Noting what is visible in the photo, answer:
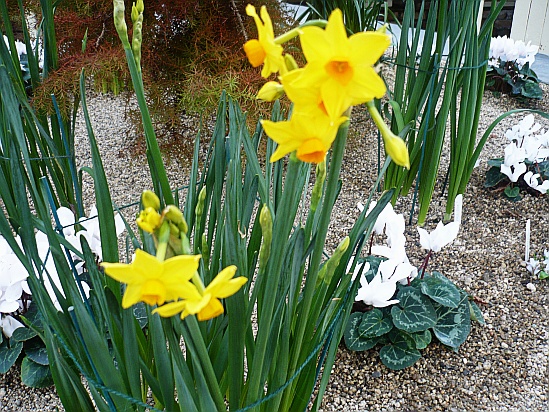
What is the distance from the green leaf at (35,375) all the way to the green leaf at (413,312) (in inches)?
30.3

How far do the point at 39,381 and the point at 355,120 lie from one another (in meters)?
1.66

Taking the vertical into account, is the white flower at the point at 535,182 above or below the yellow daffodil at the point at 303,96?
below

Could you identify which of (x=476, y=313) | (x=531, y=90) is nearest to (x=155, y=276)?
(x=476, y=313)

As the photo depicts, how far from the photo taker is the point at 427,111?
1624mm

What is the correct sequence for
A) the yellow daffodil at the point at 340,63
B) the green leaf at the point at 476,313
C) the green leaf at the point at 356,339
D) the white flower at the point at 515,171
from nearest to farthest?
the yellow daffodil at the point at 340,63, the green leaf at the point at 356,339, the green leaf at the point at 476,313, the white flower at the point at 515,171

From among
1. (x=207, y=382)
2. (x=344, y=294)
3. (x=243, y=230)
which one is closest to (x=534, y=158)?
(x=344, y=294)

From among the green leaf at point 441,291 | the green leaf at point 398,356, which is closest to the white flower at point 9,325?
the green leaf at point 398,356

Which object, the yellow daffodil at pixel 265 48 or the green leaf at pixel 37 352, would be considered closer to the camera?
the yellow daffodil at pixel 265 48

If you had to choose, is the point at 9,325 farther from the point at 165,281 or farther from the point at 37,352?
the point at 165,281

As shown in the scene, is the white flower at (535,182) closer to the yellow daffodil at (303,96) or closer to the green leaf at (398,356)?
the green leaf at (398,356)

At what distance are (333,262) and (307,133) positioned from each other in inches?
13.9

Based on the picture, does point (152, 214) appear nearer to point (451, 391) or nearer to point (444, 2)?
point (451, 391)

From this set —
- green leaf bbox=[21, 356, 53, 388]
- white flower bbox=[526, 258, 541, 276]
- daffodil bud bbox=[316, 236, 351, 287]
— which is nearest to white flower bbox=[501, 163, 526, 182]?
white flower bbox=[526, 258, 541, 276]

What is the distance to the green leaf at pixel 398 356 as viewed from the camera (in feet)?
3.98
